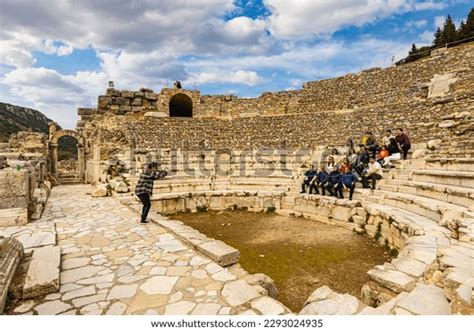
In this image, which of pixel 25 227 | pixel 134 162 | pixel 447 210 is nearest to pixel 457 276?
pixel 447 210

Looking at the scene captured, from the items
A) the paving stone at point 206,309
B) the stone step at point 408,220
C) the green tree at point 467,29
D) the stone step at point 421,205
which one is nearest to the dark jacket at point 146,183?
the paving stone at point 206,309

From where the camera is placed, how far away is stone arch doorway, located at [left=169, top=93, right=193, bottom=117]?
2358 centimetres

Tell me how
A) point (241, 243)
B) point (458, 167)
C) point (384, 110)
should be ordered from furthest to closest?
point (384, 110)
point (458, 167)
point (241, 243)

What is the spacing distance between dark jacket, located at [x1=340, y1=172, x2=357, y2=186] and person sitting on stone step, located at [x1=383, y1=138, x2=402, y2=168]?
205 centimetres

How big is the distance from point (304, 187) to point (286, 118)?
9588mm

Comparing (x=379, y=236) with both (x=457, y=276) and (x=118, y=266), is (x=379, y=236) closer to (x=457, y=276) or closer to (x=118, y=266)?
(x=457, y=276)

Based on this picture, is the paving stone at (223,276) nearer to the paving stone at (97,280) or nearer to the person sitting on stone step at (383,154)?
the paving stone at (97,280)

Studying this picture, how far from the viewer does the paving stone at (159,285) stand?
9.57ft

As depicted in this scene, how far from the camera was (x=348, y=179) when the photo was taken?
8.04 metres

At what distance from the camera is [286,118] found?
18078mm

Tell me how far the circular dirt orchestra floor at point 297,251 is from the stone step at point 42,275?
2.85 metres

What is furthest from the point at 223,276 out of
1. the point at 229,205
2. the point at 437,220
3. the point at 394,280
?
the point at 229,205

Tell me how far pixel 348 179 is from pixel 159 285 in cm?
655

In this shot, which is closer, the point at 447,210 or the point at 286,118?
the point at 447,210
